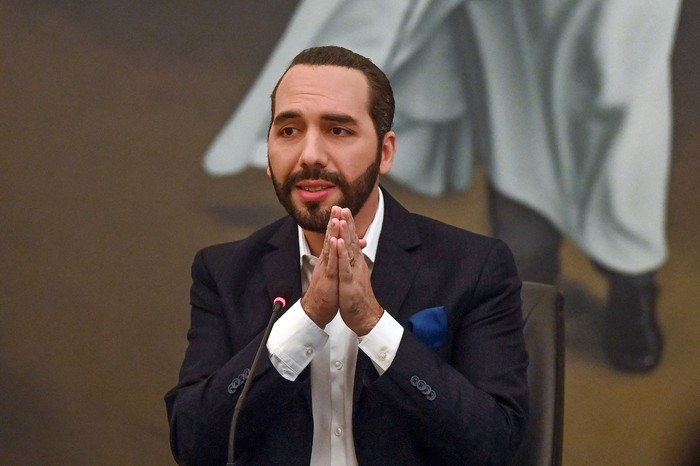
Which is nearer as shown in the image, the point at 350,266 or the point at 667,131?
the point at 350,266

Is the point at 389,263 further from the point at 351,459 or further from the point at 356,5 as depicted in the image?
the point at 356,5

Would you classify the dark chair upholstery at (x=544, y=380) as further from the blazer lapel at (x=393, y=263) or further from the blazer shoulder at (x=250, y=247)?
the blazer shoulder at (x=250, y=247)

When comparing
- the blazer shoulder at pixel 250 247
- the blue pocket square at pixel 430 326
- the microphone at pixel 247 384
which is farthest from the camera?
the blazer shoulder at pixel 250 247

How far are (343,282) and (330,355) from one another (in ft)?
0.97

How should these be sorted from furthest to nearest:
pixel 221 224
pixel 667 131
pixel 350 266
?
pixel 221 224 < pixel 667 131 < pixel 350 266

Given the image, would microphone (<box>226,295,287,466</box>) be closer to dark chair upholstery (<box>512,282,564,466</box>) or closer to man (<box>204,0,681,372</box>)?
dark chair upholstery (<box>512,282,564,466</box>)

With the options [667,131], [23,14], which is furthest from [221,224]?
[667,131]

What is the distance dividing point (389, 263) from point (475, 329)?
0.23 meters

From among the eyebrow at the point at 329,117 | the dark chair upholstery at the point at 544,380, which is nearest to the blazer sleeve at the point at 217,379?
the eyebrow at the point at 329,117

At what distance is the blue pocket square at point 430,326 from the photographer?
203cm

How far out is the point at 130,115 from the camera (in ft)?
13.0

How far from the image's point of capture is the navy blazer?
197 centimetres

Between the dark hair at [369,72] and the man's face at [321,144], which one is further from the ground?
the dark hair at [369,72]

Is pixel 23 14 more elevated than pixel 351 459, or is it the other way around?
pixel 23 14
